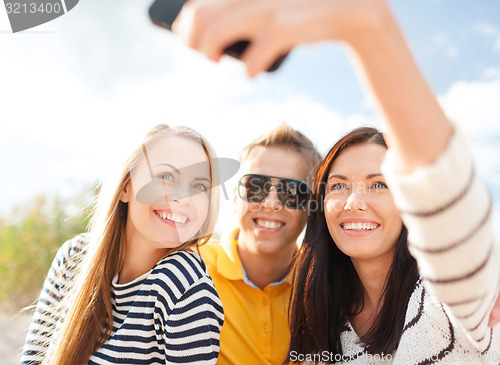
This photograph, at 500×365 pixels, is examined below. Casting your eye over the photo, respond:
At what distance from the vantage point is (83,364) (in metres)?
2.36

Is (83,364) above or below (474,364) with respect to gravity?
above

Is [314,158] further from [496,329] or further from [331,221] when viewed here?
[496,329]

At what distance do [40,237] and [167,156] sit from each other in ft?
21.0

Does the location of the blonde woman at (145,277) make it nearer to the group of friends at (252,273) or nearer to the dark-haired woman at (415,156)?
the group of friends at (252,273)

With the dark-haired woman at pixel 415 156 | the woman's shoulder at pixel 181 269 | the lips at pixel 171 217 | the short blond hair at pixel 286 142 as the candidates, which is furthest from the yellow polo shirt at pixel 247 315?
the dark-haired woman at pixel 415 156

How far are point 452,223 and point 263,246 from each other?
233cm

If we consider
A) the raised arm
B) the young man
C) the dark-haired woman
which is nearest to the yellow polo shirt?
the young man

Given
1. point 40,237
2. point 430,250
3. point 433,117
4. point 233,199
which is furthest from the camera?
point 40,237

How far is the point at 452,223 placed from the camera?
935mm

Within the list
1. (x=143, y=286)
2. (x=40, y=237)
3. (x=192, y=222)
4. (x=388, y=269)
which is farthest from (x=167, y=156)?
(x=40, y=237)

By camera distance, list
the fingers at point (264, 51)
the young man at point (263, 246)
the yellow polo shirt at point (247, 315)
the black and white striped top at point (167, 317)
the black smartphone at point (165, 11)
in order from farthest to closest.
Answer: the young man at point (263, 246) → the yellow polo shirt at point (247, 315) → the black and white striped top at point (167, 317) → the black smartphone at point (165, 11) → the fingers at point (264, 51)

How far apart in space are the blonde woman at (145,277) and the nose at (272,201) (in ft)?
2.02

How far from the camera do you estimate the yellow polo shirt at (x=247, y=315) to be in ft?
9.14

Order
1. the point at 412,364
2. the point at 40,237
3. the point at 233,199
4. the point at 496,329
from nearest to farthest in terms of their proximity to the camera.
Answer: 1. the point at 496,329
2. the point at 412,364
3. the point at 233,199
4. the point at 40,237
